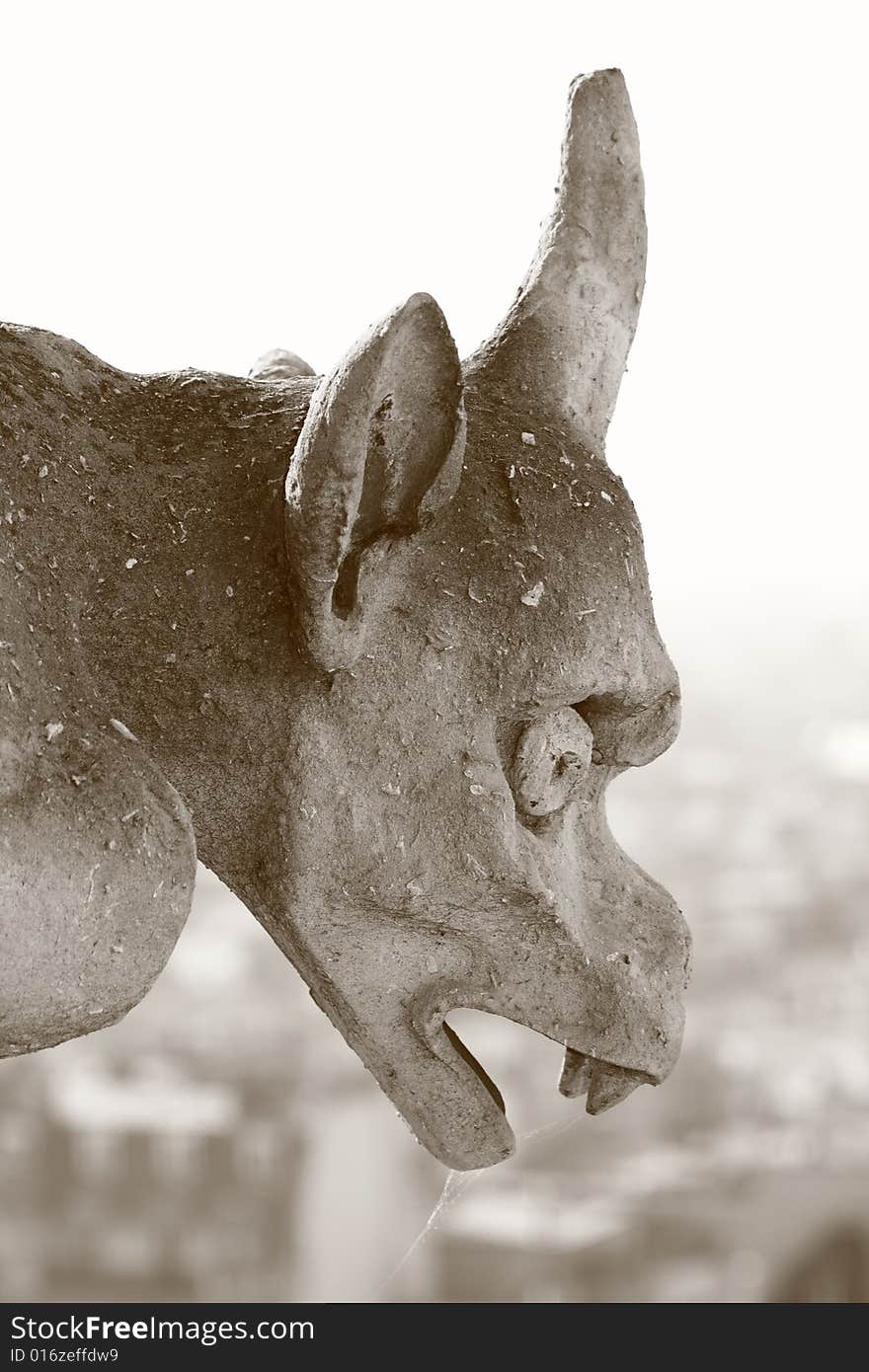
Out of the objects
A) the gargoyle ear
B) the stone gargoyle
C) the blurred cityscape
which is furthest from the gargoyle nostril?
the blurred cityscape

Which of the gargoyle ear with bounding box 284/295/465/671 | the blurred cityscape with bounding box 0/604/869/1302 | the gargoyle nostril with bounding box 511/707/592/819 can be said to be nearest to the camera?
the gargoyle ear with bounding box 284/295/465/671

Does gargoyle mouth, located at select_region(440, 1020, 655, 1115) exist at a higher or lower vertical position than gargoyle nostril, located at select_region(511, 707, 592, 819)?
lower

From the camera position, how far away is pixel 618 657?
0.96m

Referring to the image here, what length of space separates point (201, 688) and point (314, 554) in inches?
4.4

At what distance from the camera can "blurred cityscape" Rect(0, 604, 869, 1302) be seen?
2.39m

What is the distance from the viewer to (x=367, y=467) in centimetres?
86

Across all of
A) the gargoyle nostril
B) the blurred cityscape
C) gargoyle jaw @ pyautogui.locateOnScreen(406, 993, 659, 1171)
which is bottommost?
the blurred cityscape

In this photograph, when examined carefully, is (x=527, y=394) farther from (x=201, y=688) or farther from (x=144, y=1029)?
(x=144, y=1029)

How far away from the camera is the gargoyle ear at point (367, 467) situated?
0.82m

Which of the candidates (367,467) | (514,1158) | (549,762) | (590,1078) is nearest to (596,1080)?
(590,1078)

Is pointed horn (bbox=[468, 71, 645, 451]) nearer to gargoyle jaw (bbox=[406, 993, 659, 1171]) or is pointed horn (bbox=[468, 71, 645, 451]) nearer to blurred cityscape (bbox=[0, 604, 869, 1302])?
gargoyle jaw (bbox=[406, 993, 659, 1171])

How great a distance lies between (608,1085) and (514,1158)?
1.22 meters

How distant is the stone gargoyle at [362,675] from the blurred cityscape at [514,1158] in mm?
1193

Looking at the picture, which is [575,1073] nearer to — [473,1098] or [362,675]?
[473,1098]
